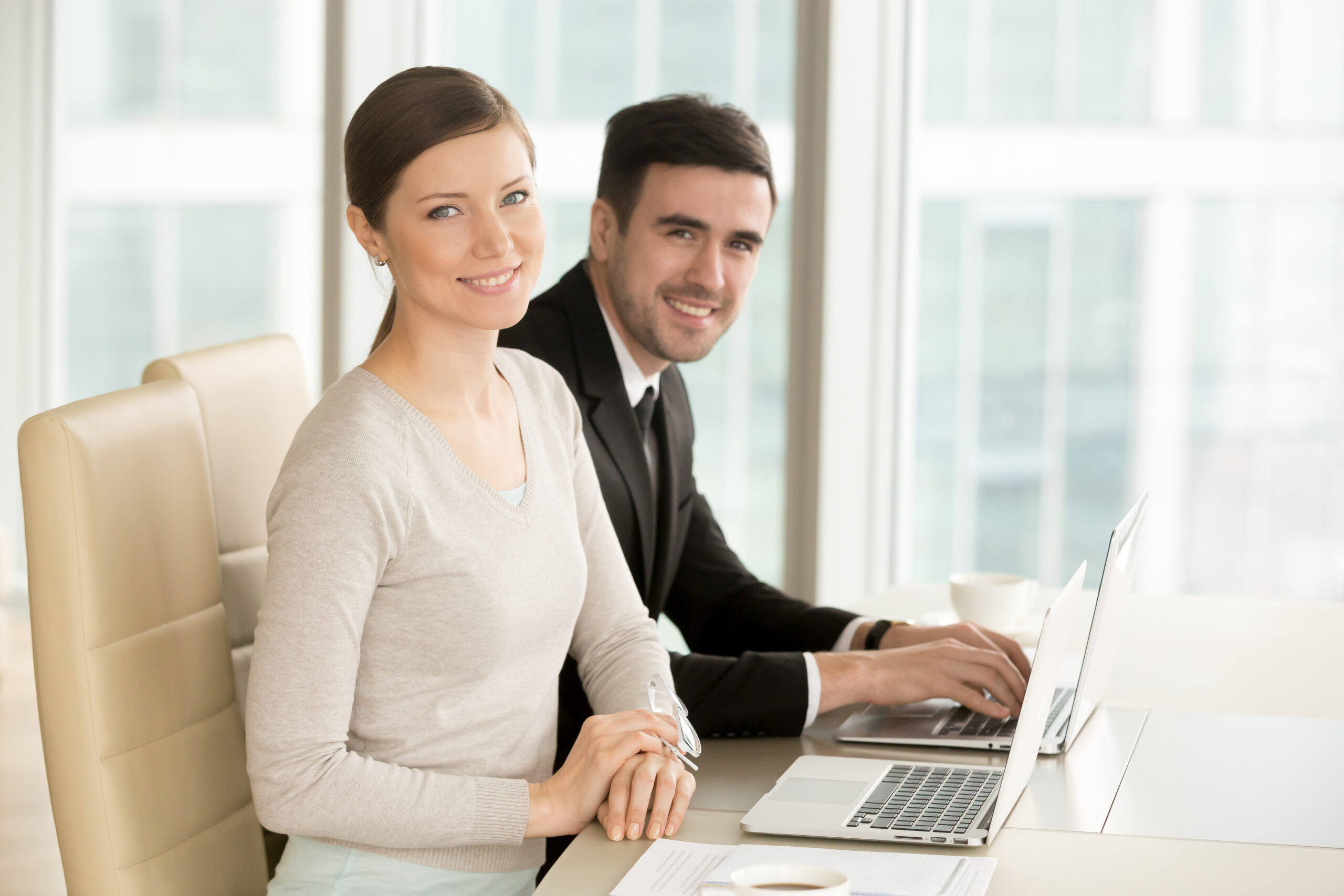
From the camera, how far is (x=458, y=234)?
129 centimetres

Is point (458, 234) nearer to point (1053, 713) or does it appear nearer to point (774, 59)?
point (1053, 713)

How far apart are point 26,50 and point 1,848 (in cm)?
232

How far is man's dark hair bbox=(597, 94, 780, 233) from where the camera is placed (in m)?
A: 1.88

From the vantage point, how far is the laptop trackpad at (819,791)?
1191 mm

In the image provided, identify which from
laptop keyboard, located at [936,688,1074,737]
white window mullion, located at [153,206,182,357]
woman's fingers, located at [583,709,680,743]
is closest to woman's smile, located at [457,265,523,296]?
woman's fingers, located at [583,709,680,743]

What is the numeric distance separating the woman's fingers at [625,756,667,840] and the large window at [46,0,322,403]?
2.65m

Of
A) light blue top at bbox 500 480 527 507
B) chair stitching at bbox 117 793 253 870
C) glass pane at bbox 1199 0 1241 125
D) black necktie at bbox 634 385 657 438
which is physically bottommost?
chair stitching at bbox 117 793 253 870

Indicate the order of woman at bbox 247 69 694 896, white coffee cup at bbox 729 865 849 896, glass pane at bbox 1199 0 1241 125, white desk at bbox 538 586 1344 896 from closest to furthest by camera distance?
white coffee cup at bbox 729 865 849 896 → white desk at bbox 538 586 1344 896 → woman at bbox 247 69 694 896 → glass pane at bbox 1199 0 1241 125

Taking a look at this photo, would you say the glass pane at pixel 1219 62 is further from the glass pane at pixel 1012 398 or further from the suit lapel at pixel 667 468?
the suit lapel at pixel 667 468

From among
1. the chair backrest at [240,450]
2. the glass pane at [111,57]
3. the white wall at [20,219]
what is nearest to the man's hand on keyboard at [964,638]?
the chair backrest at [240,450]

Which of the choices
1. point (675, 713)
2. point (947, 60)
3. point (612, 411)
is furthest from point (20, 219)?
point (675, 713)

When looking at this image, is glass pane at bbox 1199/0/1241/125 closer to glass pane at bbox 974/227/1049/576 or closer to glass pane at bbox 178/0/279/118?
glass pane at bbox 974/227/1049/576

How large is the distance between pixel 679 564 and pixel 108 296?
2.56m

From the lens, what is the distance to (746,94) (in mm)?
3248
